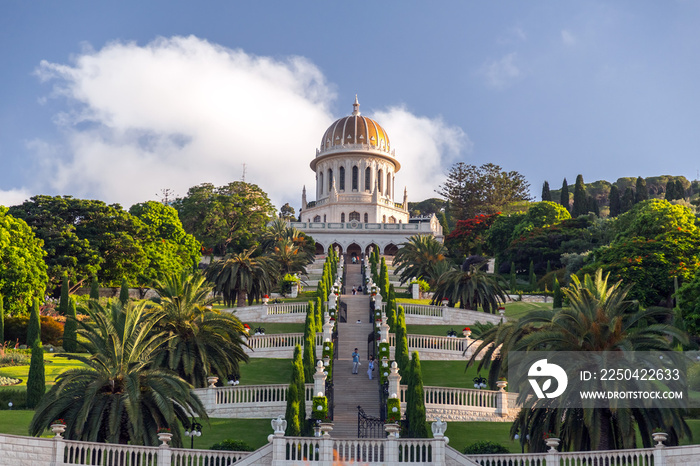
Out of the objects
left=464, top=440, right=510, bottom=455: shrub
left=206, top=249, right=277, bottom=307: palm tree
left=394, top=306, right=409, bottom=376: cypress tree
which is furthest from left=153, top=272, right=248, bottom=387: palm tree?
left=206, top=249, right=277, bottom=307: palm tree

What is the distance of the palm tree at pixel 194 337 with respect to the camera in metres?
27.3

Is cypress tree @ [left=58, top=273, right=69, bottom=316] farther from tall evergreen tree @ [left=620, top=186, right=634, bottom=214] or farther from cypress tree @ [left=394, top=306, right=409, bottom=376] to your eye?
tall evergreen tree @ [left=620, top=186, right=634, bottom=214]

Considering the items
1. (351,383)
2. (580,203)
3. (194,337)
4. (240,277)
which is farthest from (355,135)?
(194,337)

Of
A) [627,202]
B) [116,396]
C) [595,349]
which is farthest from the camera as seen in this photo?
[627,202]

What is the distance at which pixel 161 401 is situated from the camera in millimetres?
20875

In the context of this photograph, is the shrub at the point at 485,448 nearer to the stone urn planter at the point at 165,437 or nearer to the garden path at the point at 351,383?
the garden path at the point at 351,383

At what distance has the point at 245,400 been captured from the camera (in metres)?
27.9

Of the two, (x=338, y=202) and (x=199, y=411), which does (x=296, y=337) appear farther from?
(x=338, y=202)

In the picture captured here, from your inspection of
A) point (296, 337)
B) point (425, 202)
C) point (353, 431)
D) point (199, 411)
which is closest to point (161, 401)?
point (199, 411)

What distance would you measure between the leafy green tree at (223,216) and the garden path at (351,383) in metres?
43.7

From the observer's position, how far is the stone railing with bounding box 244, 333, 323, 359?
1430 inches

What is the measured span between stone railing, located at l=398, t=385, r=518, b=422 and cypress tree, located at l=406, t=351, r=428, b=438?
248cm

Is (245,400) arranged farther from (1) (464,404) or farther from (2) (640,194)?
(2) (640,194)

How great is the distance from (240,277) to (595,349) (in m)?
28.3
